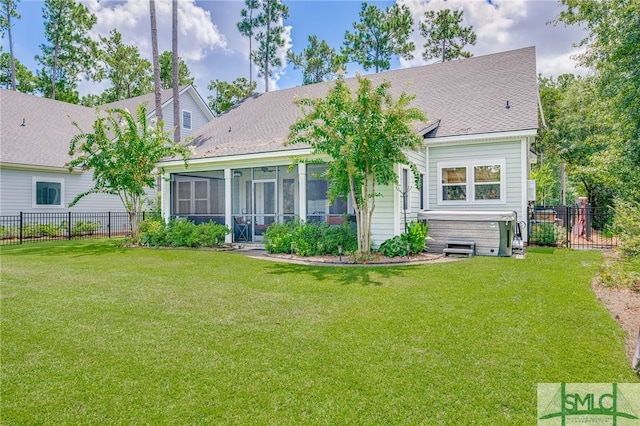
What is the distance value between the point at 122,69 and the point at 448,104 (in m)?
26.9

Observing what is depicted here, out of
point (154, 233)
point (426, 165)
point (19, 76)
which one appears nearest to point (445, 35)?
point (426, 165)

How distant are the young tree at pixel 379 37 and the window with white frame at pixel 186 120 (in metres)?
10.7

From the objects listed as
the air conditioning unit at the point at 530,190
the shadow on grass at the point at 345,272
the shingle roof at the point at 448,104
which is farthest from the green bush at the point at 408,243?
the air conditioning unit at the point at 530,190

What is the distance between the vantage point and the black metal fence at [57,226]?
1426 centimetres

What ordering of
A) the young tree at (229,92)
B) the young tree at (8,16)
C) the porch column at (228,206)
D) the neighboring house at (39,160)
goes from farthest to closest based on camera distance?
the young tree at (229,92) → the young tree at (8,16) → the neighboring house at (39,160) → the porch column at (228,206)

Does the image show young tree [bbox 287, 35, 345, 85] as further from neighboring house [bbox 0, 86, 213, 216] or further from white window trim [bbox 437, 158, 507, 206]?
white window trim [bbox 437, 158, 507, 206]

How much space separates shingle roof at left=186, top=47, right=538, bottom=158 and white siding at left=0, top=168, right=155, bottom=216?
627 cm

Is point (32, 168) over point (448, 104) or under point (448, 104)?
under

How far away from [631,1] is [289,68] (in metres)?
21.1

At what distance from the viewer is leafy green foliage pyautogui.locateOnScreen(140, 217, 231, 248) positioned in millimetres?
11391

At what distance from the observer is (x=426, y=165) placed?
11.6m

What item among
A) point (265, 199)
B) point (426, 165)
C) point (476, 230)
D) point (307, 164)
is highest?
point (426, 165)

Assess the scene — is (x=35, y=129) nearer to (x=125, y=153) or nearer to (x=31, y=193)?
(x=31, y=193)

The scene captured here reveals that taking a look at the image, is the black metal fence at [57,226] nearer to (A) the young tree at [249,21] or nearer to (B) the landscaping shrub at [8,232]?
(B) the landscaping shrub at [8,232]
